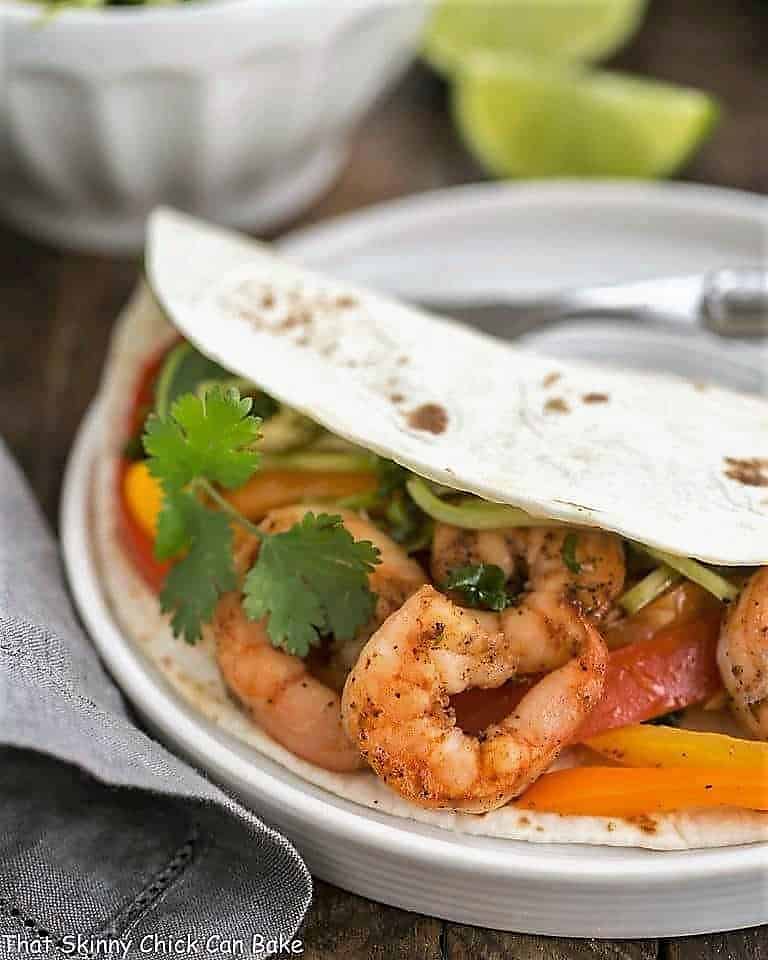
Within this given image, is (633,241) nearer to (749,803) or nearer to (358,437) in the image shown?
(358,437)

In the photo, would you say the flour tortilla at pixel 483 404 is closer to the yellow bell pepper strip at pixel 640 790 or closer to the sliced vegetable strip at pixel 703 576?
the sliced vegetable strip at pixel 703 576

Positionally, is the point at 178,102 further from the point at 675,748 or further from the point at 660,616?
the point at 675,748

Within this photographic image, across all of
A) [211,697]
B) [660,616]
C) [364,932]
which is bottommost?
[364,932]

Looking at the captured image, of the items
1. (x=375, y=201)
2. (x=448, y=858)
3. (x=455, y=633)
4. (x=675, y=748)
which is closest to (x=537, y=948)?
(x=448, y=858)

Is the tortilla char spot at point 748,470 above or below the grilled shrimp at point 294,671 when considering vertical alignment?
above

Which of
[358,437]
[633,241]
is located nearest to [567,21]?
[633,241]

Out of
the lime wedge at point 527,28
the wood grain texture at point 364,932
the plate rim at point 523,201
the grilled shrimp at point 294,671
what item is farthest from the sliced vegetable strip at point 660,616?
the lime wedge at point 527,28

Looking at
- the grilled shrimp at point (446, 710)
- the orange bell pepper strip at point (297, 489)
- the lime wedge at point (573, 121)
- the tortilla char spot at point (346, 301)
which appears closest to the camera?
the grilled shrimp at point (446, 710)
